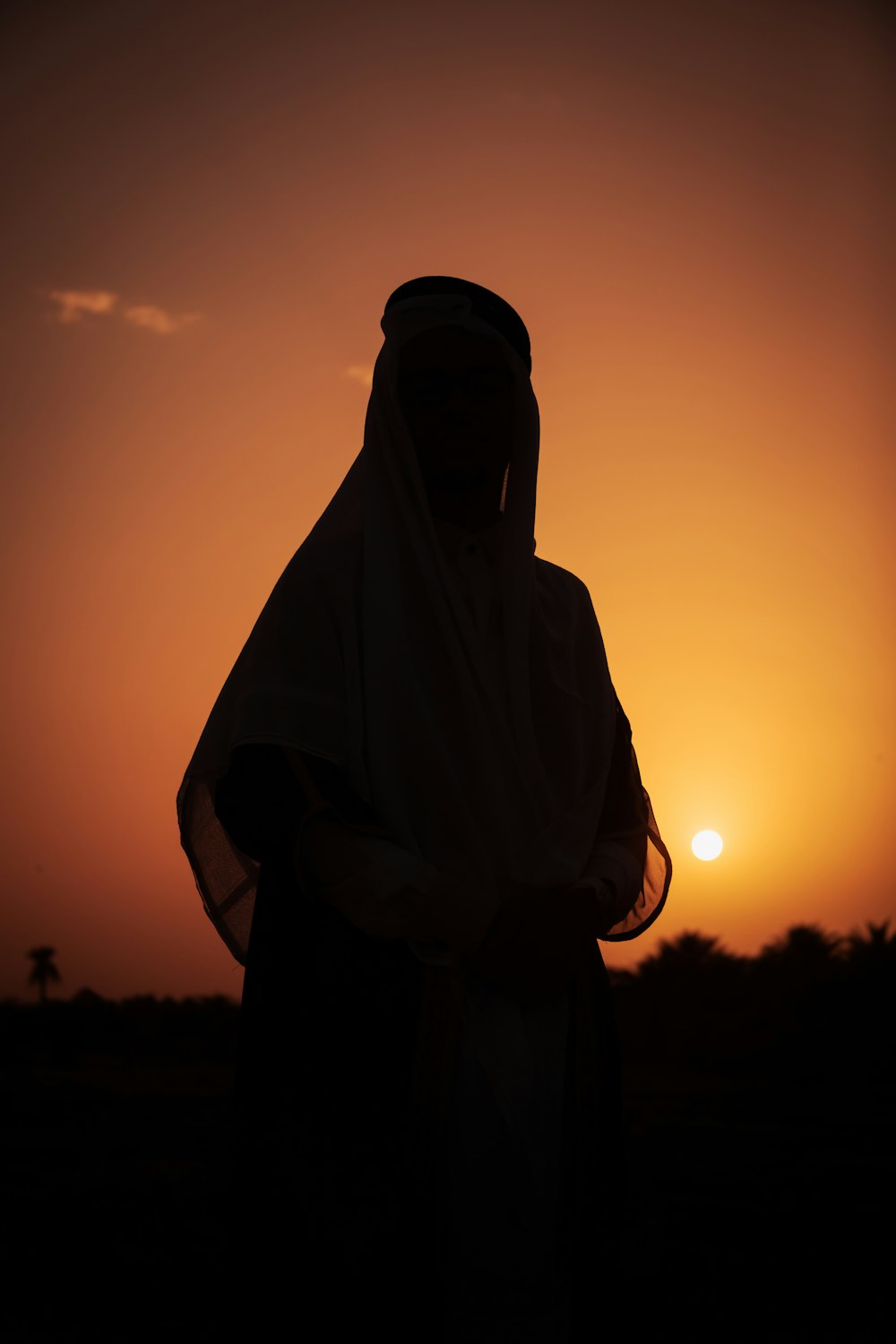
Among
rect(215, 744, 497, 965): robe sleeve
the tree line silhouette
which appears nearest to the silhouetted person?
rect(215, 744, 497, 965): robe sleeve

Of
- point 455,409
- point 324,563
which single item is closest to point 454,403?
point 455,409

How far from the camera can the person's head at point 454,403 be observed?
2.19 meters

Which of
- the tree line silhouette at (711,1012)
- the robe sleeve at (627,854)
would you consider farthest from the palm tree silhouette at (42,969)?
the robe sleeve at (627,854)

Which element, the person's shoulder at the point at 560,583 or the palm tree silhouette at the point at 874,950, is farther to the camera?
the palm tree silhouette at the point at 874,950

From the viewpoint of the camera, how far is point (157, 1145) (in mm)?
10133

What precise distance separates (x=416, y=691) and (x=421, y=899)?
1.29 ft

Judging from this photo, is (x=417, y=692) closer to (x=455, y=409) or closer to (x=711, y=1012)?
(x=455, y=409)

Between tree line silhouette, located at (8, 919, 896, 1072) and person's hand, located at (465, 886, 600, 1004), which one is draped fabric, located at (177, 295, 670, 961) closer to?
person's hand, located at (465, 886, 600, 1004)

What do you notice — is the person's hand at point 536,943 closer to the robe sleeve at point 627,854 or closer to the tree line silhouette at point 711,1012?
the robe sleeve at point 627,854

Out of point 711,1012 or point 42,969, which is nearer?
point 711,1012

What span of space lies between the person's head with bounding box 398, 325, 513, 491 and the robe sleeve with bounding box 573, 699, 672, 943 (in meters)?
0.63

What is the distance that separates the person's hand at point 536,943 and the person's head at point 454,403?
0.88 m

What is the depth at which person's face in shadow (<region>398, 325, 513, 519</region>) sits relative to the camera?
2.19m

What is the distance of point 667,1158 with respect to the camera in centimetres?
1038
